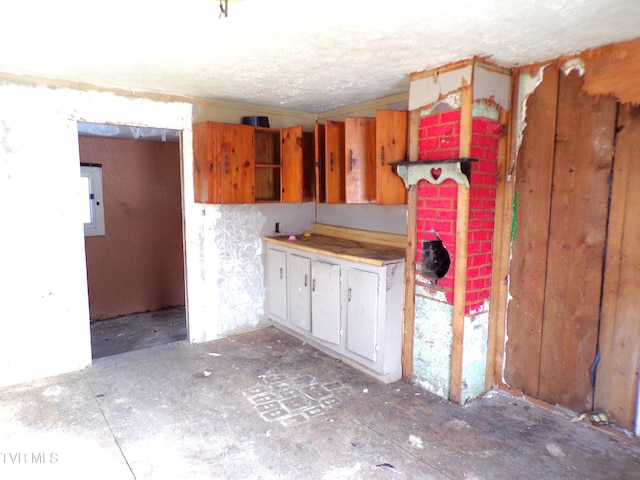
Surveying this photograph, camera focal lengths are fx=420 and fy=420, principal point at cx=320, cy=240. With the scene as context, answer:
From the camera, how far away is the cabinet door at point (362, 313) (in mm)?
3430

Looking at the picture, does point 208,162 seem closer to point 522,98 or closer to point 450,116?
point 450,116

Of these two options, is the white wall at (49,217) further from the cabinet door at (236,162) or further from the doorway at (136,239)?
the doorway at (136,239)

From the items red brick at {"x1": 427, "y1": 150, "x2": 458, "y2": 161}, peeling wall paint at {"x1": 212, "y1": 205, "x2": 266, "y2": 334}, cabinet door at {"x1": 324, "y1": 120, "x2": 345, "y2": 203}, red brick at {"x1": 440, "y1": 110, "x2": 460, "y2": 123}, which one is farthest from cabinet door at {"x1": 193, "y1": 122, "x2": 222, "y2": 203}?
red brick at {"x1": 440, "y1": 110, "x2": 460, "y2": 123}

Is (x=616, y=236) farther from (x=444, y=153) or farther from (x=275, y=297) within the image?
(x=275, y=297)

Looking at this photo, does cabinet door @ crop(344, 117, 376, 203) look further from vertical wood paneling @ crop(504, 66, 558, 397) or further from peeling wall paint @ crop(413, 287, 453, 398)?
vertical wood paneling @ crop(504, 66, 558, 397)

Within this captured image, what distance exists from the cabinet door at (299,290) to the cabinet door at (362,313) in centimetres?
62

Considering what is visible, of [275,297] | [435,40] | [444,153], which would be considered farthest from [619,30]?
[275,297]

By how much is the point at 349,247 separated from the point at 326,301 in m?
0.56

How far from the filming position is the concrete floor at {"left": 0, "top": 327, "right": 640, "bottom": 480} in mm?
2371

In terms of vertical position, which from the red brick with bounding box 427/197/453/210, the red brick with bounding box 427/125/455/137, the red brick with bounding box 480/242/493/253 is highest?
the red brick with bounding box 427/125/455/137

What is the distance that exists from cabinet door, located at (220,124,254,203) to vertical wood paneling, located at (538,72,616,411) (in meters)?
2.68

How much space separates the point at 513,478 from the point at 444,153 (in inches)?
82.5

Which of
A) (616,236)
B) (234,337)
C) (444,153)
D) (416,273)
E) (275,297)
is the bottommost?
(234,337)

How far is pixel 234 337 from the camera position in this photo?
14.9 feet
